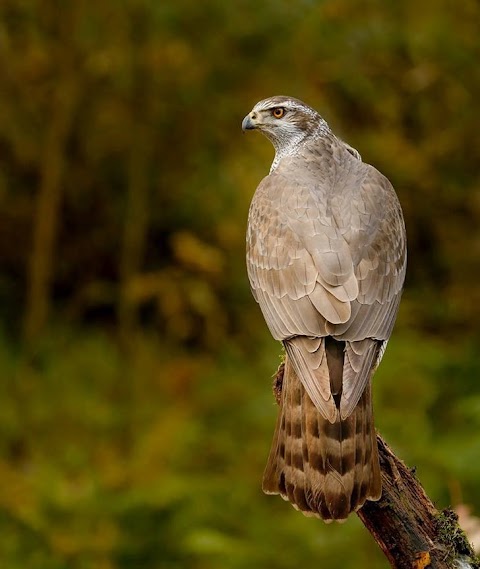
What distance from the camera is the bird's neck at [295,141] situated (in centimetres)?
372

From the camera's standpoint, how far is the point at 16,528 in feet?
17.3

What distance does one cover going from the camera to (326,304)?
2.89m

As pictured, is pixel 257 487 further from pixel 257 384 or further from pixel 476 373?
pixel 476 373

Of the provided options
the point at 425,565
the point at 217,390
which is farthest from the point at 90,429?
the point at 425,565

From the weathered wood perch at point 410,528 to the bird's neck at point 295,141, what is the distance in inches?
53.0

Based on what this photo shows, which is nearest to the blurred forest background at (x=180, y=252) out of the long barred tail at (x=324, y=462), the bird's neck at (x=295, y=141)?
the bird's neck at (x=295, y=141)

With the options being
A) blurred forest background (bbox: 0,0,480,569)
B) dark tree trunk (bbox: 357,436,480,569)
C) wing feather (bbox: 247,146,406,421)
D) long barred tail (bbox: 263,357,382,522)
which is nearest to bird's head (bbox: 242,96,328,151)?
wing feather (bbox: 247,146,406,421)

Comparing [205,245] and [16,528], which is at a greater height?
[205,245]

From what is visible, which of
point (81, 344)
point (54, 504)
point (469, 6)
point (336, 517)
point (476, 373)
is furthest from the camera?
point (81, 344)

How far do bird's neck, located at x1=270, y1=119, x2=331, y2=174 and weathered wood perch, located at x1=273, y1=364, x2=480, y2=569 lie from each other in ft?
4.41

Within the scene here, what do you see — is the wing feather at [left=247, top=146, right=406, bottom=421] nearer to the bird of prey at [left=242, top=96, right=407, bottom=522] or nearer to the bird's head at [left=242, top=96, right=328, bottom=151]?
the bird of prey at [left=242, top=96, right=407, bottom=522]

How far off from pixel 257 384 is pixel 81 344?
174 centimetres

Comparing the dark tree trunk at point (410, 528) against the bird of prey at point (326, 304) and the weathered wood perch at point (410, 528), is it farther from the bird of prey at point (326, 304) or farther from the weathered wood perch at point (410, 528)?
the bird of prey at point (326, 304)

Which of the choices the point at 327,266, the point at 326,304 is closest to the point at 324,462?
the point at 326,304
